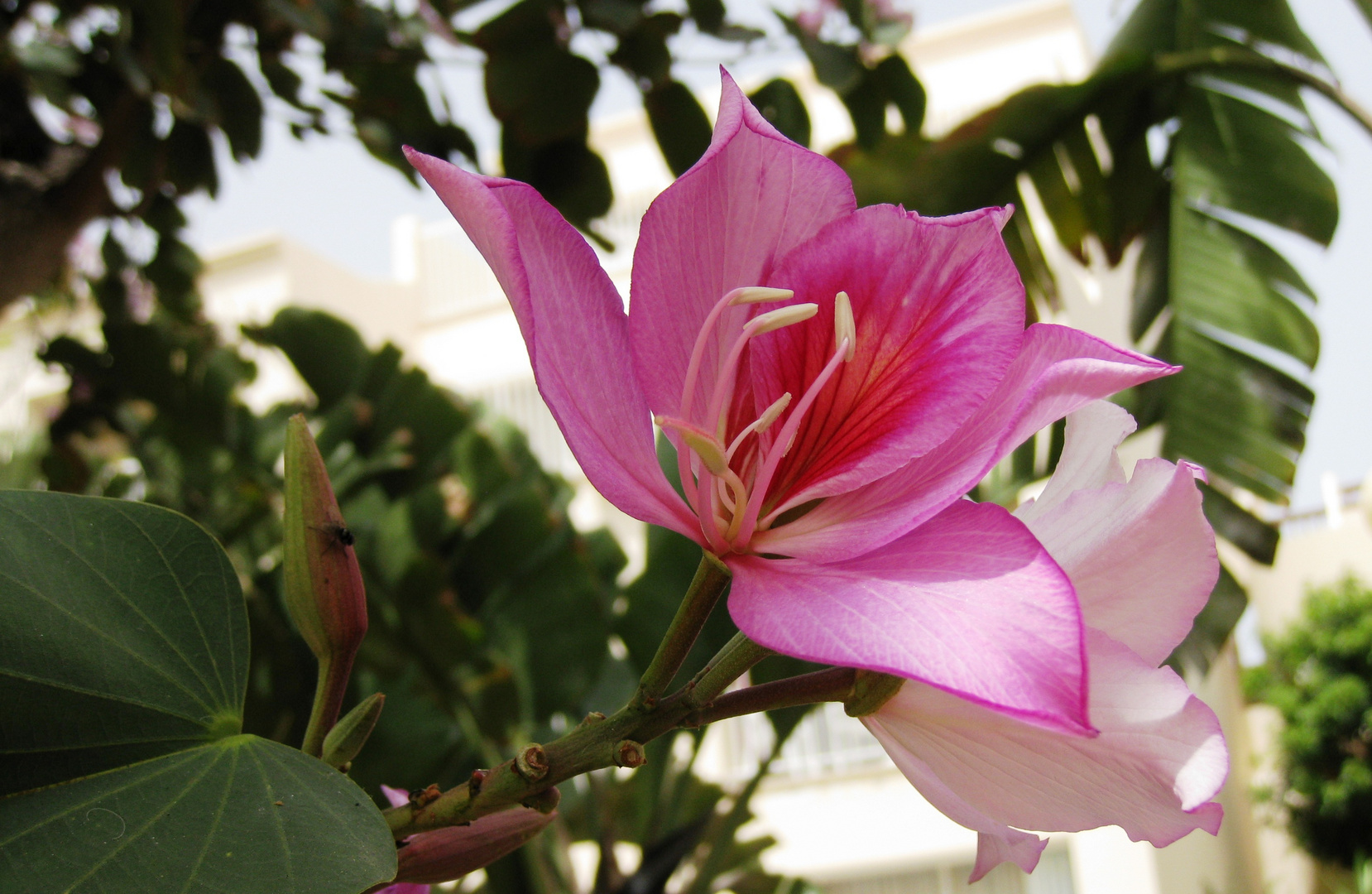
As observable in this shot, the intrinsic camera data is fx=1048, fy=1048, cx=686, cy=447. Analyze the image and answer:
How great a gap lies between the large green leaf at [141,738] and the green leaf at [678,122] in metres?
0.76

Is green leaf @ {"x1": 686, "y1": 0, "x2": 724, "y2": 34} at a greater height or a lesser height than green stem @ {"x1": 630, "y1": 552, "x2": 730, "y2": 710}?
greater

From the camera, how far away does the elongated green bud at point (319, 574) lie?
0.28m

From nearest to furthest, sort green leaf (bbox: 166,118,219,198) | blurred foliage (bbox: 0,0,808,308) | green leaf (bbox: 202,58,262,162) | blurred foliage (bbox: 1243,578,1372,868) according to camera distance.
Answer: blurred foliage (bbox: 0,0,808,308), green leaf (bbox: 202,58,262,162), green leaf (bbox: 166,118,219,198), blurred foliage (bbox: 1243,578,1372,868)

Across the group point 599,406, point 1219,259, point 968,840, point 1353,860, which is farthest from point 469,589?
point 1353,860

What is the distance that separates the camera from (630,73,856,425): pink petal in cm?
27

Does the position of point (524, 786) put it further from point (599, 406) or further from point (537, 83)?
point (537, 83)

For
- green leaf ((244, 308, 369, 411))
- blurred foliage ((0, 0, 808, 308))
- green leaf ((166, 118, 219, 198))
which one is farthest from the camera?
green leaf ((244, 308, 369, 411))

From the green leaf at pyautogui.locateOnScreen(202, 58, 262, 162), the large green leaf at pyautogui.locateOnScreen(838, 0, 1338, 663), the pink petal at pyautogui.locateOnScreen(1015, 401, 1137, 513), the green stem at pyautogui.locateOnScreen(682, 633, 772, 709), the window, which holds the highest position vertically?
the pink petal at pyautogui.locateOnScreen(1015, 401, 1137, 513)

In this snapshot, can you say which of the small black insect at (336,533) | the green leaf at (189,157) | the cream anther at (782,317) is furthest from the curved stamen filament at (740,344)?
the green leaf at (189,157)

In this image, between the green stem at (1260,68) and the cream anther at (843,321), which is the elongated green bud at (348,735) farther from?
the green stem at (1260,68)

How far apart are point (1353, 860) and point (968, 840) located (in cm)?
298

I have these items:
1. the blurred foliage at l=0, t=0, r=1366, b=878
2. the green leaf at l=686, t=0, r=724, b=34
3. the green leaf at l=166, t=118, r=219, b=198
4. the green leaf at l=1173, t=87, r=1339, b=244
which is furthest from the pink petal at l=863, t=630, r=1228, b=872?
the green leaf at l=1173, t=87, r=1339, b=244

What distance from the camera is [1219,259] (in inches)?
62.6

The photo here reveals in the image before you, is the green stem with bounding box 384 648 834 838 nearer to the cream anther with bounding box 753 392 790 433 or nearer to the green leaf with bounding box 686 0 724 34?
the cream anther with bounding box 753 392 790 433
